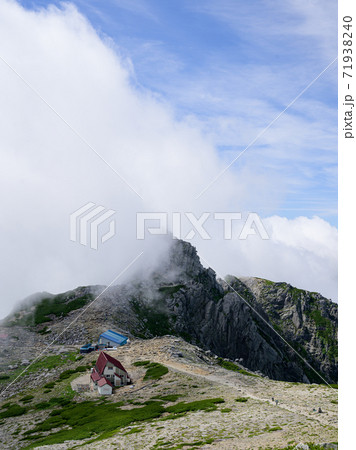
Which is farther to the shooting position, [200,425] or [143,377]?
[143,377]

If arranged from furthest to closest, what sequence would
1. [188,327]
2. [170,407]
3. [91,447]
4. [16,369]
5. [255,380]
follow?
[188,327], [16,369], [255,380], [170,407], [91,447]

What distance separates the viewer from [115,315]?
12525cm

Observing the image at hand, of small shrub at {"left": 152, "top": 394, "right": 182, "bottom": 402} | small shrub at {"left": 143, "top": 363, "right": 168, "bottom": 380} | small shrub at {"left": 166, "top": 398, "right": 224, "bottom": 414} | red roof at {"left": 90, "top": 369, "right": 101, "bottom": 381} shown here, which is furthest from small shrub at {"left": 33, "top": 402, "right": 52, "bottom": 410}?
small shrub at {"left": 166, "top": 398, "right": 224, "bottom": 414}

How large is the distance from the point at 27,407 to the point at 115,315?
66571 millimetres

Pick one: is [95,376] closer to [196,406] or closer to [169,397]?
[169,397]

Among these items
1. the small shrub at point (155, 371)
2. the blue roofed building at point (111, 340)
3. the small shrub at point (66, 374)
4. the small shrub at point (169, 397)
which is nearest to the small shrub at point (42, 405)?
the small shrub at point (66, 374)

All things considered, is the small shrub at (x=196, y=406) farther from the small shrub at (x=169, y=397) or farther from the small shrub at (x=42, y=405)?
the small shrub at (x=42, y=405)

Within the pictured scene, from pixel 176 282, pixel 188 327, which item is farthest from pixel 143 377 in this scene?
pixel 176 282

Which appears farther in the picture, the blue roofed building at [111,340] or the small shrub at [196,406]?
the blue roofed building at [111,340]

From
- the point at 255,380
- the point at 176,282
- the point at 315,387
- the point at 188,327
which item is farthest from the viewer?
the point at 176,282
